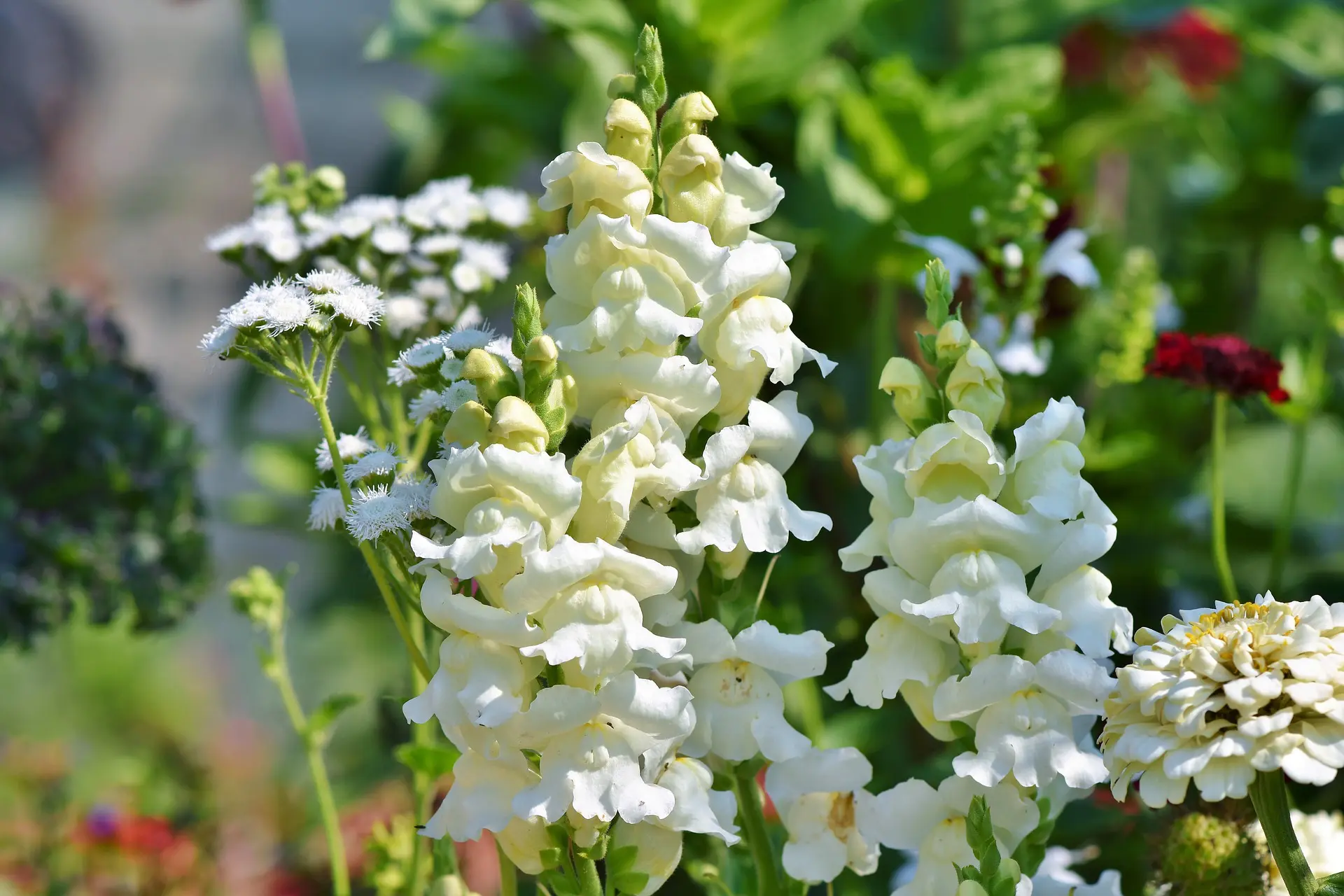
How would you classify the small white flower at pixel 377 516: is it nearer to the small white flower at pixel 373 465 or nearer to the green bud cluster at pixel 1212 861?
the small white flower at pixel 373 465

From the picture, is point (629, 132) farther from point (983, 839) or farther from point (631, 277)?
point (983, 839)

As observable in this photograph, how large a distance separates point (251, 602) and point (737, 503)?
33cm

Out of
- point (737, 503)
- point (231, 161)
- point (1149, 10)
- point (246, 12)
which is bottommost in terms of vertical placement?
point (737, 503)

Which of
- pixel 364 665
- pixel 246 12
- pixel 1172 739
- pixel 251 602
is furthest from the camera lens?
pixel 364 665

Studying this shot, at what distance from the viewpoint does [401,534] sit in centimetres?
52

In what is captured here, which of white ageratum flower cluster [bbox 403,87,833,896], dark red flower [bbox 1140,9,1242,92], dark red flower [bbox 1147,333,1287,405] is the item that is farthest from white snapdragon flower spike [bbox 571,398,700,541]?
dark red flower [bbox 1140,9,1242,92]

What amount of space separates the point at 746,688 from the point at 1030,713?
0.11 metres

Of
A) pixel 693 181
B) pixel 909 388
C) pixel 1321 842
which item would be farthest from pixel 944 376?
pixel 1321 842

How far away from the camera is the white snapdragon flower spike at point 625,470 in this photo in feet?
1.54

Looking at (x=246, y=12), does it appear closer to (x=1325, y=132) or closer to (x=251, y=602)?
(x=251, y=602)

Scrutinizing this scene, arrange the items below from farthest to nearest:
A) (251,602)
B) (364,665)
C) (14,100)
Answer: (14,100) < (364,665) < (251,602)

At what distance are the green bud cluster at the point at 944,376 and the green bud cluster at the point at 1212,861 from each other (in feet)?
0.71

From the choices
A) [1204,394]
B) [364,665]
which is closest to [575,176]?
[1204,394]

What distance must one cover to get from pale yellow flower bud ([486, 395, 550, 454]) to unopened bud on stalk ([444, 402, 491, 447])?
0.01 meters
